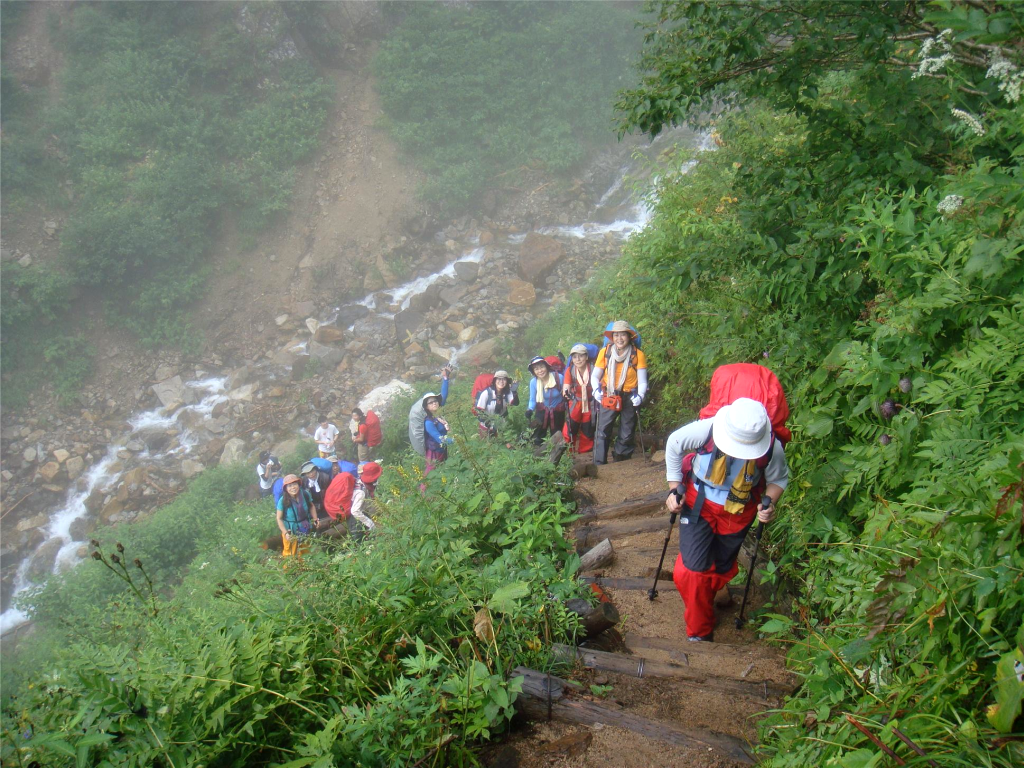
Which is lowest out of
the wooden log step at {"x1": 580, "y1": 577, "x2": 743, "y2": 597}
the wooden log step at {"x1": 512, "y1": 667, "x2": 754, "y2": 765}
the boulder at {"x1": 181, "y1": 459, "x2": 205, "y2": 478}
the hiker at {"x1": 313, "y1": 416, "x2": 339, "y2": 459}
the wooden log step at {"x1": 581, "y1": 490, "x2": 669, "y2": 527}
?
the boulder at {"x1": 181, "y1": 459, "x2": 205, "y2": 478}

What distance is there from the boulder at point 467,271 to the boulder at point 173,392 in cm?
818

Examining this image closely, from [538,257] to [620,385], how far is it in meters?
12.2

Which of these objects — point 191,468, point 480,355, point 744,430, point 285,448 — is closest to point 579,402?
point 744,430

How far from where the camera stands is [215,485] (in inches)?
507

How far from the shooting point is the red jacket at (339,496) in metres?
6.54

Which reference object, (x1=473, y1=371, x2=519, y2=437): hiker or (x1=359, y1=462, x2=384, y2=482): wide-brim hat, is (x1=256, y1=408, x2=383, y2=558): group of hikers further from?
(x1=473, y1=371, x2=519, y2=437): hiker

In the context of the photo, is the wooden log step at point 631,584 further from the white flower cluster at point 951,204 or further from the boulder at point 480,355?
the boulder at point 480,355

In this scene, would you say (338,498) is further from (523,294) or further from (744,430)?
(523,294)

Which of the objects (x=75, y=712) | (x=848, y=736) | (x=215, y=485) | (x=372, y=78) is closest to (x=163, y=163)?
(x=372, y=78)

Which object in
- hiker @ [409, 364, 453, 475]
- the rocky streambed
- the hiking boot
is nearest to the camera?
the hiking boot

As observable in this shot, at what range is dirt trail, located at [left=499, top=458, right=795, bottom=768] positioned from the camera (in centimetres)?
234

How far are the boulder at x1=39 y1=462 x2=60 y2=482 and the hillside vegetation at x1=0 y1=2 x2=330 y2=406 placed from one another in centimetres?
249

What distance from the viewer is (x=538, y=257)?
17547mm

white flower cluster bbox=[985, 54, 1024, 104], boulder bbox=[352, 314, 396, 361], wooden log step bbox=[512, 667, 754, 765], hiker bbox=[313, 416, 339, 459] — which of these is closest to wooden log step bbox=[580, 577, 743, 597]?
wooden log step bbox=[512, 667, 754, 765]
